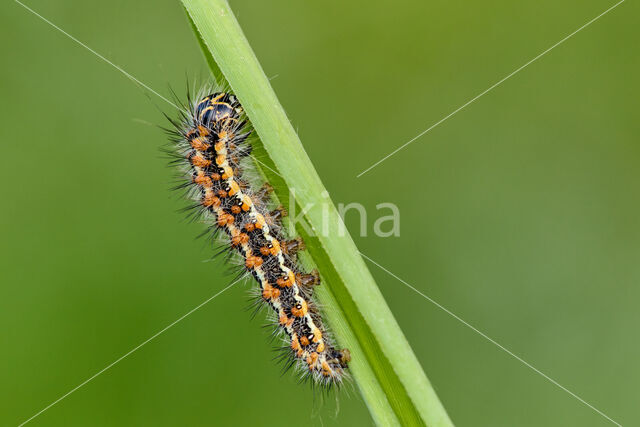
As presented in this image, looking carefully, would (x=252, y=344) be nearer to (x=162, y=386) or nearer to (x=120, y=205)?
(x=162, y=386)

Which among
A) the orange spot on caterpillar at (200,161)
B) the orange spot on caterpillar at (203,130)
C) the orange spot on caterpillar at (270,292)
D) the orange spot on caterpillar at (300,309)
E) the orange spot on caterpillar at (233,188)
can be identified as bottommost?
the orange spot on caterpillar at (300,309)

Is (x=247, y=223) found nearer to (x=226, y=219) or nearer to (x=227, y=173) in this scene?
(x=226, y=219)

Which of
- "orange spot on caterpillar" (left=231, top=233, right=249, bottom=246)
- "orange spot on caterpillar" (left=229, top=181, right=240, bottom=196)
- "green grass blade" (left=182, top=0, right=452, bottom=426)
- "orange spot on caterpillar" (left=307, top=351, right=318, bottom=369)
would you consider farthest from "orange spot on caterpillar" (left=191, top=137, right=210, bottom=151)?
"orange spot on caterpillar" (left=307, top=351, right=318, bottom=369)

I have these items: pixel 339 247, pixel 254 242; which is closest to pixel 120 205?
pixel 254 242

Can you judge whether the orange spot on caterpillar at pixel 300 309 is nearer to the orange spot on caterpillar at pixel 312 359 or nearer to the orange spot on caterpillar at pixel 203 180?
the orange spot on caterpillar at pixel 312 359

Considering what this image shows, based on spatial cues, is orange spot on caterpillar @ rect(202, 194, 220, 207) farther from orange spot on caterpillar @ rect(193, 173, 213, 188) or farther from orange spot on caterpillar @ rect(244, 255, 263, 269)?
orange spot on caterpillar @ rect(244, 255, 263, 269)

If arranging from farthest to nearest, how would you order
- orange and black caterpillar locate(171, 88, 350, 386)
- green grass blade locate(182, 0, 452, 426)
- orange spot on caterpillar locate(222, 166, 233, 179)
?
orange spot on caterpillar locate(222, 166, 233, 179), orange and black caterpillar locate(171, 88, 350, 386), green grass blade locate(182, 0, 452, 426)

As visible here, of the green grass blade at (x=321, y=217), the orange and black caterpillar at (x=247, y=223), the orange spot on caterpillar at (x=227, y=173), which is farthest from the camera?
the orange spot on caterpillar at (x=227, y=173)

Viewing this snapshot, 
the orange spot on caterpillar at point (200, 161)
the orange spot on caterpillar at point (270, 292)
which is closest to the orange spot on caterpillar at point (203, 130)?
the orange spot on caterpillar at point (200, 161)
